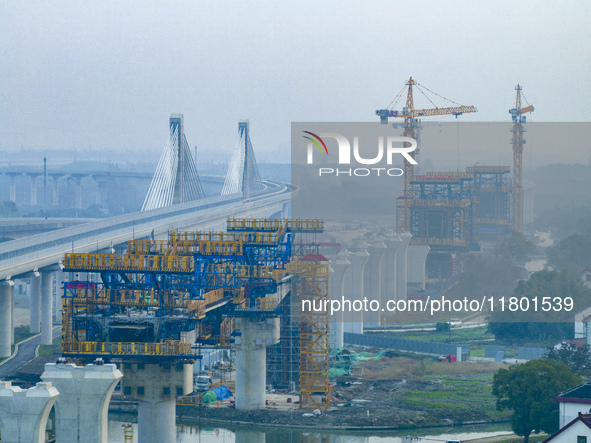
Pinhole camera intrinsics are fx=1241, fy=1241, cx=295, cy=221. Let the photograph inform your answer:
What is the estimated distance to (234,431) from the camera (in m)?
60.3

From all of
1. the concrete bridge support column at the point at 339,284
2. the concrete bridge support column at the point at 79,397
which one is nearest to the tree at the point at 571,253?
the concrete bridge support column at the point at 339,284

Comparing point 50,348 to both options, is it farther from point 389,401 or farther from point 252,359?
point 389,401

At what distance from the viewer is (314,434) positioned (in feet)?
195

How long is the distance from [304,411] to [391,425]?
4777mm

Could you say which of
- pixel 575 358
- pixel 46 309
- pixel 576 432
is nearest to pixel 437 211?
pixel 46 309

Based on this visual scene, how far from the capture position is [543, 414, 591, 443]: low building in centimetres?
4472

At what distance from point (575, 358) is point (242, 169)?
118m

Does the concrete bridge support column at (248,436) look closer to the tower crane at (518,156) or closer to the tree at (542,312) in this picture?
the tree at (542,312)

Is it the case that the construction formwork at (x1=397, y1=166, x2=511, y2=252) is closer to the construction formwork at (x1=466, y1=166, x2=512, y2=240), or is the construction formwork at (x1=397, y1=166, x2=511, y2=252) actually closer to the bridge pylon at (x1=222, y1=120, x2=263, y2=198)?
the construction formwork at (x1=466, y1=166, x2=512, y2=240)

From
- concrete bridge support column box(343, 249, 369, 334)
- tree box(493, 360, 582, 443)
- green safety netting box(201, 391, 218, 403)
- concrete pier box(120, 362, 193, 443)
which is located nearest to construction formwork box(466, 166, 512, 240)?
concrete bridge support column box(343, 249, 369, 334)

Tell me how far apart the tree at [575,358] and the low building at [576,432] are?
18.8m

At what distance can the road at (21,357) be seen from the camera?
2830 inches

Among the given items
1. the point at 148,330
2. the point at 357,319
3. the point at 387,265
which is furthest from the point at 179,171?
the point at 148,330

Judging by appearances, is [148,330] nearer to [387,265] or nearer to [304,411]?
[304,411]
